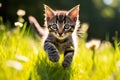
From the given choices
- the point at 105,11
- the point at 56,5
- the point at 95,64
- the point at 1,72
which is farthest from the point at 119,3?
the point at 1,72

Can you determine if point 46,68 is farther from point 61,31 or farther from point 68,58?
point 61,31

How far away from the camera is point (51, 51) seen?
4199 mm

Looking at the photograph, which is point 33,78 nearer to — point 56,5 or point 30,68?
point 30,68

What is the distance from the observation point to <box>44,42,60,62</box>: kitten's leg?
3.95 meters

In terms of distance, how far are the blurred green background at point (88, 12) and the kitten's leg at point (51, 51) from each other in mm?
7355

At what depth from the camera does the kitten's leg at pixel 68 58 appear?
388 cm

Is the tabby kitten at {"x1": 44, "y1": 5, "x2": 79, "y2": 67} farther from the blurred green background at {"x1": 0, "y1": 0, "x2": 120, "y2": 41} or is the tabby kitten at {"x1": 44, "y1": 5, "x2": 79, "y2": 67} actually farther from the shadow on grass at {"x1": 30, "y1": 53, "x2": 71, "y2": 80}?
the blurred green background at {"x1": 0, "y1": 0, "x2": 120, "y2": 41}

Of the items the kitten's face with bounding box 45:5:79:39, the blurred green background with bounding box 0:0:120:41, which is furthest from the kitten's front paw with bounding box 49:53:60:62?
the blurred green background with bounding box 0:0:120:41

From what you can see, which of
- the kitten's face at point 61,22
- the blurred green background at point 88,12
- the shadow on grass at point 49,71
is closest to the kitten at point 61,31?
the kitten's face at point 61,22

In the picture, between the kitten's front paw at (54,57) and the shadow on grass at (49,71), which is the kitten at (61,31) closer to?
the kitten's front paw at (54,57)

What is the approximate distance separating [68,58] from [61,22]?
605 millimetres

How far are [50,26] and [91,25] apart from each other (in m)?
8.36

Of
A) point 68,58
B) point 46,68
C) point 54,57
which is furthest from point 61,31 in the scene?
point 46,68

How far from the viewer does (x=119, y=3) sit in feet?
44.2
